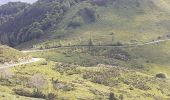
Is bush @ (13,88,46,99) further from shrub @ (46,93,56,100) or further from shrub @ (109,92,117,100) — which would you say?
shrub @ (109,92,117,100)

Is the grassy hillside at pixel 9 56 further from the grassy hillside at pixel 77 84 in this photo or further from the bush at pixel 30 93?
the bush at pixel 30 93

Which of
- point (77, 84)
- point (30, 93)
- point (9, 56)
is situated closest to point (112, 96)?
point (77, 84)

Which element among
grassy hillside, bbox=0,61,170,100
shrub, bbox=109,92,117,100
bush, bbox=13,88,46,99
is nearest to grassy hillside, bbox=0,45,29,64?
grassy hillside, bbox=0,61,170,100

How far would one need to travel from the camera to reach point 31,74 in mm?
107062

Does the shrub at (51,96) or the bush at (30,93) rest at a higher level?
the bush at (30,93)

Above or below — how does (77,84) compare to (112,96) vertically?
above

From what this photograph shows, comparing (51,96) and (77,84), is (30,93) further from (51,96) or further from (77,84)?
(77,84)

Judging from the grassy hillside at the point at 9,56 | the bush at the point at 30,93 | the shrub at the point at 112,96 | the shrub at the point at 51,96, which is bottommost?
the shrub at the point at 112,96

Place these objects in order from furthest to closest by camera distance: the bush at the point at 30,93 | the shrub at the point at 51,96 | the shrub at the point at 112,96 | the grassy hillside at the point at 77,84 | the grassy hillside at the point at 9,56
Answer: the grassy hillside at the point at 9,56, the shrub at the point at 112,96, the grassy hillside at the point at 77,84, the shrub at the point at 51,96, the bush at the point at 30,93

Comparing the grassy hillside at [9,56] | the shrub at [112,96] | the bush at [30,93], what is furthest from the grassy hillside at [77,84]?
the grassy hillside at [9,56]

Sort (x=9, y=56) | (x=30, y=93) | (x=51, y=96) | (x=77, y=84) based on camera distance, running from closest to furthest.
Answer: (x=30, y=93), (x=51, y=96), (x=77, y=84), (x=9, y=56)

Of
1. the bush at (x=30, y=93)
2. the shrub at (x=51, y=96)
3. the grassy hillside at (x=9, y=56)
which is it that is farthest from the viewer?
the grassy hillside at (x=9, y=56)

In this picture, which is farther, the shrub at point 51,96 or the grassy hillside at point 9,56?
the grassy hillside at point 9,56

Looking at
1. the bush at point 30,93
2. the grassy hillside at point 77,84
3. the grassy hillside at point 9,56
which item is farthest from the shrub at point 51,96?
the grassy hillside at point 9,56
